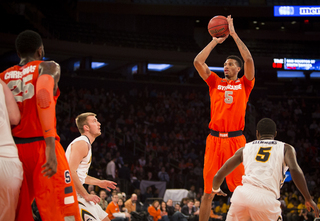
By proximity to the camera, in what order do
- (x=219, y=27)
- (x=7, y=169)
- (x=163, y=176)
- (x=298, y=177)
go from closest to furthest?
(x=7, y=169) → (x=298, y=177) → (x=219, y=27) → (x=163, y=176)

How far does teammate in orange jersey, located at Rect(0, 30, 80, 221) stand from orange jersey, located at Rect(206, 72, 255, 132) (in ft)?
10.3

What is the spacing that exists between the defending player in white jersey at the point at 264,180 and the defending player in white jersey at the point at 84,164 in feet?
5.62

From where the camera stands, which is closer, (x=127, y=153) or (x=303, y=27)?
(x=127, y=153)

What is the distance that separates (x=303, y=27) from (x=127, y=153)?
19.1 meters

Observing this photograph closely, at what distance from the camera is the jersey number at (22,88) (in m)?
2.93

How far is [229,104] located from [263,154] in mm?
1763

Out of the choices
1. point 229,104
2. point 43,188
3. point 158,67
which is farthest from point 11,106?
point 158,67

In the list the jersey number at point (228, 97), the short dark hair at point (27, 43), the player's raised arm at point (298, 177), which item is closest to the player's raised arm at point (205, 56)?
the jersey number at point (228, 97)

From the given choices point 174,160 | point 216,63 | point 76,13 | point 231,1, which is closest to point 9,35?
point 76,13

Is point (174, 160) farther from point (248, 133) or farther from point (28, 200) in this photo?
point (28, 200)

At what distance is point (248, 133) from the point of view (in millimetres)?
22469

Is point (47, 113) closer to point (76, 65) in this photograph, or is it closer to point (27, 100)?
point (27, 100)

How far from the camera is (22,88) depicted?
9.73 ft

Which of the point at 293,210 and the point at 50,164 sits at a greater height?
the point at 50,164
